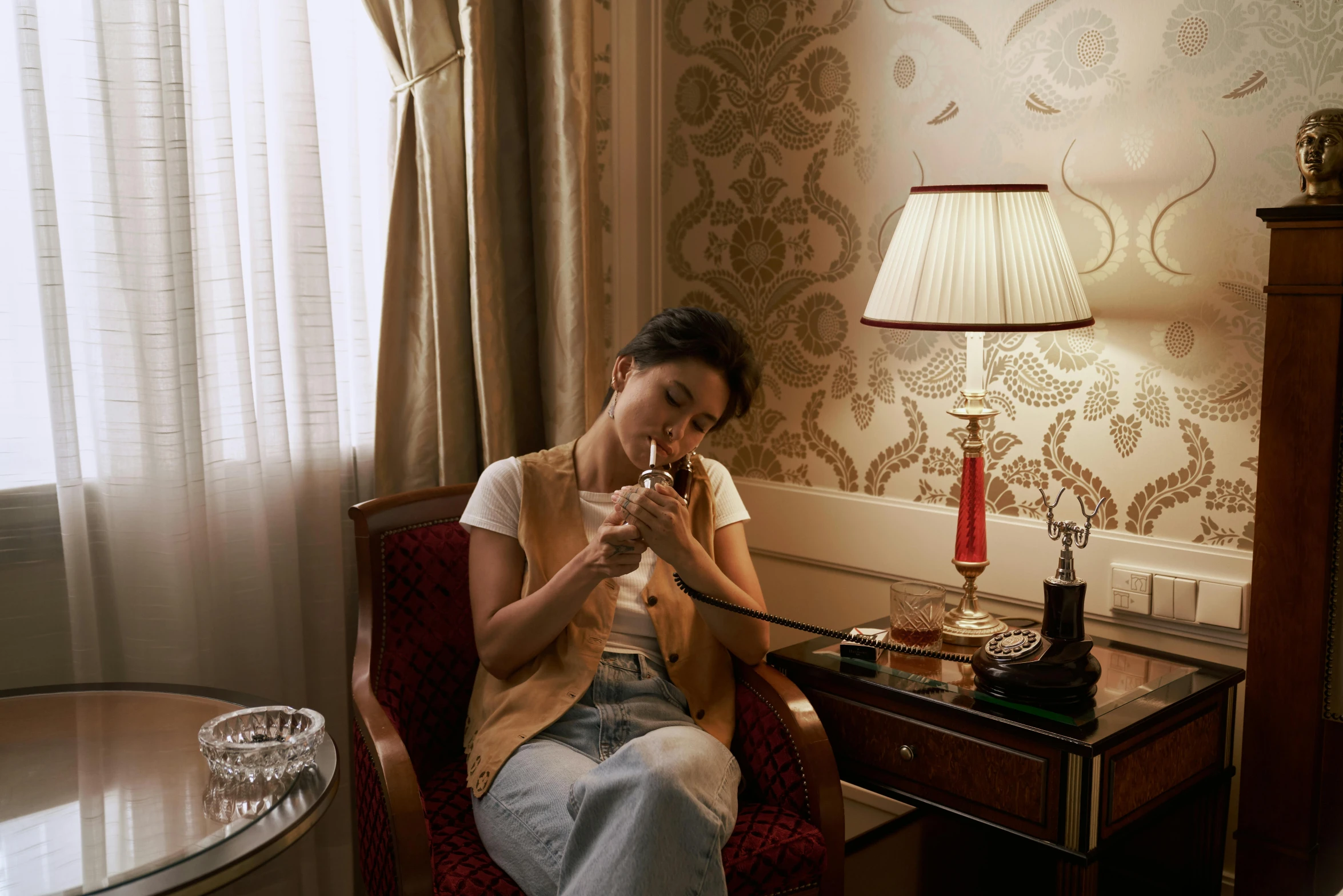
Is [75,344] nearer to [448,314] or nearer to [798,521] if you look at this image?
[448,314]

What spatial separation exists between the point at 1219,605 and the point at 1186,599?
6 cm

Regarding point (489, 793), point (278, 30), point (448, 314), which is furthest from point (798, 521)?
point (278, 30)

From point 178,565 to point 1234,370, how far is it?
1867 mm

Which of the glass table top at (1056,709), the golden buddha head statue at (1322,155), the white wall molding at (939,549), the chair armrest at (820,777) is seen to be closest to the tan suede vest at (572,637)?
the chair armrest at (820,777)

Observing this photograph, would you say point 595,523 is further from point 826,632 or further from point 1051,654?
point 1051,654

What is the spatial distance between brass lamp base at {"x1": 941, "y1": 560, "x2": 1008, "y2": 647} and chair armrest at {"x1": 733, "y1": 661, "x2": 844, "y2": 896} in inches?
12.8

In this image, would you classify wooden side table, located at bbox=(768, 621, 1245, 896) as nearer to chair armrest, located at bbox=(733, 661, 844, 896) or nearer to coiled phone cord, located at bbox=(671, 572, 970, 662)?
coiled phone cord, located at bbox=(671, 572, 970, 662)

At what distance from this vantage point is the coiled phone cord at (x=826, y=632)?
6.07 feet

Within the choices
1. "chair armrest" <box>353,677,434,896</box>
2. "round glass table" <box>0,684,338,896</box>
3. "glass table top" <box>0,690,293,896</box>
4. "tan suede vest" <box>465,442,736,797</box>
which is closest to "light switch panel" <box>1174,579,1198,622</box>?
"tan suede vest" <box>465,442,736,797</box>

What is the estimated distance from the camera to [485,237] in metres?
2.29

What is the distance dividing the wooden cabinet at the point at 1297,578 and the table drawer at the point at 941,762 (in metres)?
0.37

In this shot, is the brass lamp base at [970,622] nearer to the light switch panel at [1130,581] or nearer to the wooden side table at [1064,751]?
the wooden side table at [1064,751]

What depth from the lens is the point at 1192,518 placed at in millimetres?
2002

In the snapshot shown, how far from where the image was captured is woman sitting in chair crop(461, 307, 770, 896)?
164 cm
